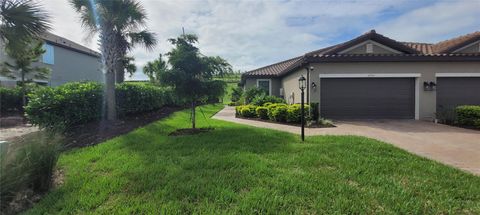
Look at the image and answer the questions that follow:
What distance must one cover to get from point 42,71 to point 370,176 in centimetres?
1930

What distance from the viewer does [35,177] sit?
157 inches

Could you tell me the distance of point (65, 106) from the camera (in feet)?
28.5

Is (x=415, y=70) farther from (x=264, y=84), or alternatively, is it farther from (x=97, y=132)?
(x=97, y=132)

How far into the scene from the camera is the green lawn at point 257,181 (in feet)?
11.2

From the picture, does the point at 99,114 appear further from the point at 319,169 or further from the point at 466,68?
the point at 466,68

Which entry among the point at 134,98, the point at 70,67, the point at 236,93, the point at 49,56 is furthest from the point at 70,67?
the point at 134,98

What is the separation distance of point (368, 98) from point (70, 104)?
463 inches

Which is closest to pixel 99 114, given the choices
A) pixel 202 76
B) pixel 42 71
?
pixel 202 76

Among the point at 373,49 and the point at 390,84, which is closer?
the point at 390,84

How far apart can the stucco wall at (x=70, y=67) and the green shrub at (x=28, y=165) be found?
19037 mm

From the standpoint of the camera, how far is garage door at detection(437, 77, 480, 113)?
12594mm

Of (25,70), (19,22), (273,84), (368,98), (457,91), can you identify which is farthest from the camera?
(273,84)

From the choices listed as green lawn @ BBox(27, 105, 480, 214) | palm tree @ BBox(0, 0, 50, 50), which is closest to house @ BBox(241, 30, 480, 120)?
green lawn @ BBox(27, 105, 480, 214)

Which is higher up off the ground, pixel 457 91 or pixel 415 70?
pixel 415 70
